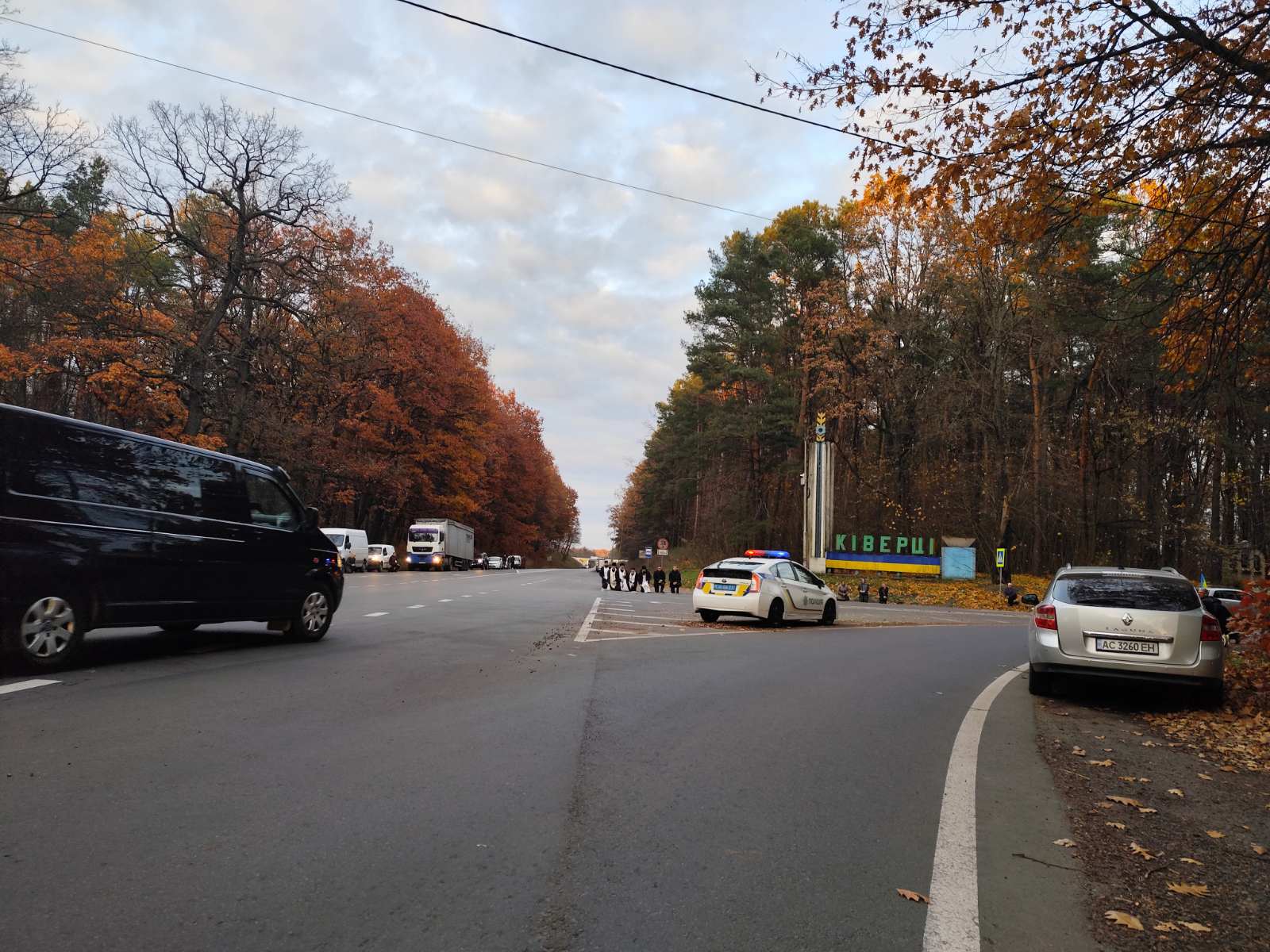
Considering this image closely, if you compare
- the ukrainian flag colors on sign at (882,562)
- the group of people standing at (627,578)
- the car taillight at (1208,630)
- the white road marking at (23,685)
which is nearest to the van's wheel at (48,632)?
the white road marking at (23,685)

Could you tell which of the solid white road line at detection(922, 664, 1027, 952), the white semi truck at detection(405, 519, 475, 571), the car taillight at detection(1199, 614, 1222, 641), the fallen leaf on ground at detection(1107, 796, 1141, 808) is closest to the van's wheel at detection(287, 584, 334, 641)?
the solid white road line at detection(922, 664, 1027, 952)

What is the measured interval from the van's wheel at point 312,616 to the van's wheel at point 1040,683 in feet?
28.5

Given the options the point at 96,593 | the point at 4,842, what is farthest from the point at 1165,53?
the point at 96,593

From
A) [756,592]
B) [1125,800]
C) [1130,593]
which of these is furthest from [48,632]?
[756,592]

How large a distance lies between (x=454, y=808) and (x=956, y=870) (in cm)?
249

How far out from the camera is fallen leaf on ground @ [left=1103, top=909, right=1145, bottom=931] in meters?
3.39

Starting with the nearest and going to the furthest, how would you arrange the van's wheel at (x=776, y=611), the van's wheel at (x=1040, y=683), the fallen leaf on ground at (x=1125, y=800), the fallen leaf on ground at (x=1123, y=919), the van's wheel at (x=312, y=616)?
the fallen leaf on ground at (x=1123, y=919) → the fallen leaf on ground at (x=1125, y=800) → the van's wheel at (x=1040, y=683) → the van's wheel at (x=312, y=616) → the van's wheel at (x=776, y=611)

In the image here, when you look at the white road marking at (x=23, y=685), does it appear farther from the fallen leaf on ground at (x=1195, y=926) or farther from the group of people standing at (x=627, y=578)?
the group of people standing at (x=627, y=578)

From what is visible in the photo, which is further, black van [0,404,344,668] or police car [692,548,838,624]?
police car [692,548,838,624]

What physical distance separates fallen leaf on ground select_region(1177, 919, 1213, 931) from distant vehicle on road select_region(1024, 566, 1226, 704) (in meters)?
5.89

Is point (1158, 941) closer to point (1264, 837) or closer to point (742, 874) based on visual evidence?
point (742, 874)

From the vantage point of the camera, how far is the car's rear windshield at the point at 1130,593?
28.7 ft

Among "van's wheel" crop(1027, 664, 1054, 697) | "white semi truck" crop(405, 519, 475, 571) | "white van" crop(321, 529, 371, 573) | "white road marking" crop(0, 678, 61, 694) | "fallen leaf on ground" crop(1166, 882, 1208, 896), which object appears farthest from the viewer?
"white semi truck" crop(405, 519, 475, 571)

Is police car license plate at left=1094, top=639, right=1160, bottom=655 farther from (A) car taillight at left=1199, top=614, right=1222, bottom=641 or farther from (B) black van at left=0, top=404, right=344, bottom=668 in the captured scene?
(B) black van at left=0, top=404, right=344, bottom=668
